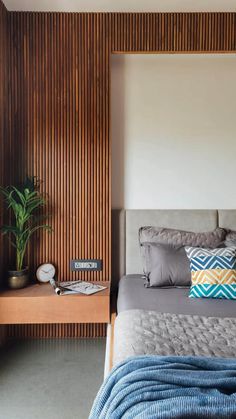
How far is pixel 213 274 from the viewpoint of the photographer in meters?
2.13

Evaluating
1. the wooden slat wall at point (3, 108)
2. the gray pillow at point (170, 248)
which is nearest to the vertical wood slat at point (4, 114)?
the wooden slat wall at point (3, 108)

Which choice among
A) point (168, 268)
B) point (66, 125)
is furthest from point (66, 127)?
point (168, 268)

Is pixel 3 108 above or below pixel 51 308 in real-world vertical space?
above

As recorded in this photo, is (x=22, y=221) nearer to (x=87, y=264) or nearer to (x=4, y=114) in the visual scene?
(x=87, y=264)

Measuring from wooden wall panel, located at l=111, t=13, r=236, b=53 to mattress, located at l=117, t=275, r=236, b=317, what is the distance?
210cm

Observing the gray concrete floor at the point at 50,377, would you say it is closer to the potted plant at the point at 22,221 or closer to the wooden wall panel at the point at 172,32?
the potted plant at the point at 22,221

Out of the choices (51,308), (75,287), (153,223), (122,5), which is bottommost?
(51,308)

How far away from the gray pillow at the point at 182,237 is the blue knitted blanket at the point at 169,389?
136 centimetres

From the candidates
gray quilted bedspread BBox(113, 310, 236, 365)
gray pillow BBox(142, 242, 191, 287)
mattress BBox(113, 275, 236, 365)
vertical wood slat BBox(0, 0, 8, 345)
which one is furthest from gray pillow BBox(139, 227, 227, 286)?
vertical wood slat BBox(0, 0, 8, 345)

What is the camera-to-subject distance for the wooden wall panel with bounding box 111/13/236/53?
2.59 m

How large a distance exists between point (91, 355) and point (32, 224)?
4.07 ft

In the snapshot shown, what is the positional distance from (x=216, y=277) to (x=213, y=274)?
0.10ft

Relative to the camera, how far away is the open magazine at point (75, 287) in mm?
2348

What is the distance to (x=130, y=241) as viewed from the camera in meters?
2.73
